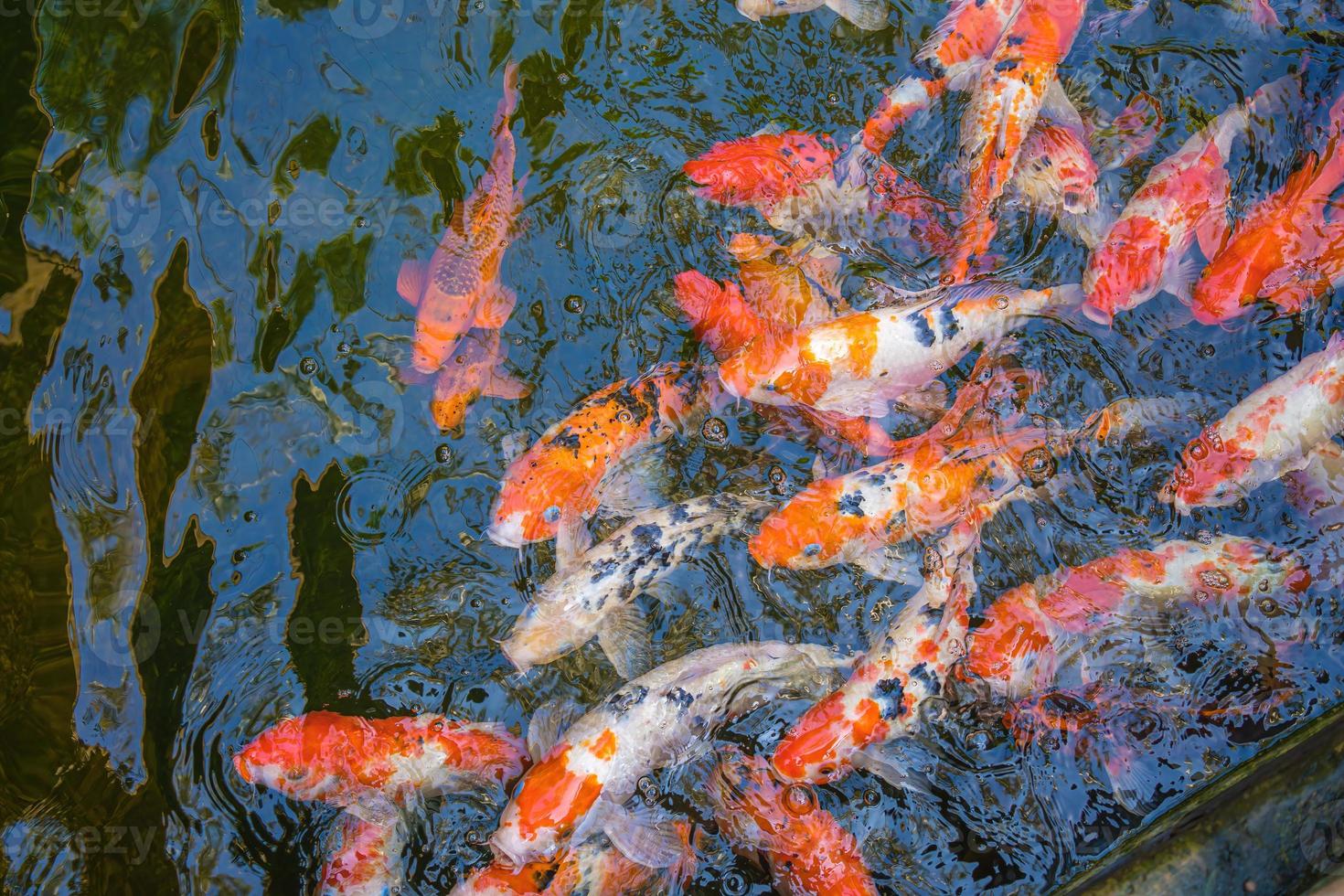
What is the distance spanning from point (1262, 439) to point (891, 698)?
202cm

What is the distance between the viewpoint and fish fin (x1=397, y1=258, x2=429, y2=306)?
4586 millimetres

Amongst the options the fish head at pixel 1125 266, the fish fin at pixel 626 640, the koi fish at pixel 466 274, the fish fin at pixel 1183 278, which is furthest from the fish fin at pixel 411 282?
the fish fin at pixel 1183 278

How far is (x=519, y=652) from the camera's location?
405cm

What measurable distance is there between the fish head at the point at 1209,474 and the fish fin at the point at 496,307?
320 centimetres

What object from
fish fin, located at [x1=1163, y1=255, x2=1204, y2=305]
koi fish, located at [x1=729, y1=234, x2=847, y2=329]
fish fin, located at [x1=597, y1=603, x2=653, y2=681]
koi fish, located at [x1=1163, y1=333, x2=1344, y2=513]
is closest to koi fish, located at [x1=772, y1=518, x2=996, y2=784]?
fish fin, located at [x1=597, y1=603, x2=653, y2=681]

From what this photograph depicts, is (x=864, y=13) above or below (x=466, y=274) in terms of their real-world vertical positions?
above

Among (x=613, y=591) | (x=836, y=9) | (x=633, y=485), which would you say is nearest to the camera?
(x=613, y=591)

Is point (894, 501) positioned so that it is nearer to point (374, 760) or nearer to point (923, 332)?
point (923, 332)

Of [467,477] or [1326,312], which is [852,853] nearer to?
[467,477]

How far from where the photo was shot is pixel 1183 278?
446cm

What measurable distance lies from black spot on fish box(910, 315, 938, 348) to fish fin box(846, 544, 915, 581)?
0.94 metres

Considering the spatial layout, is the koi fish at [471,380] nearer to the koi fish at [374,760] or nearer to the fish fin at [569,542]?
the fish fin at [569,542]

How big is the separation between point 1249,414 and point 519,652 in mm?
3417
